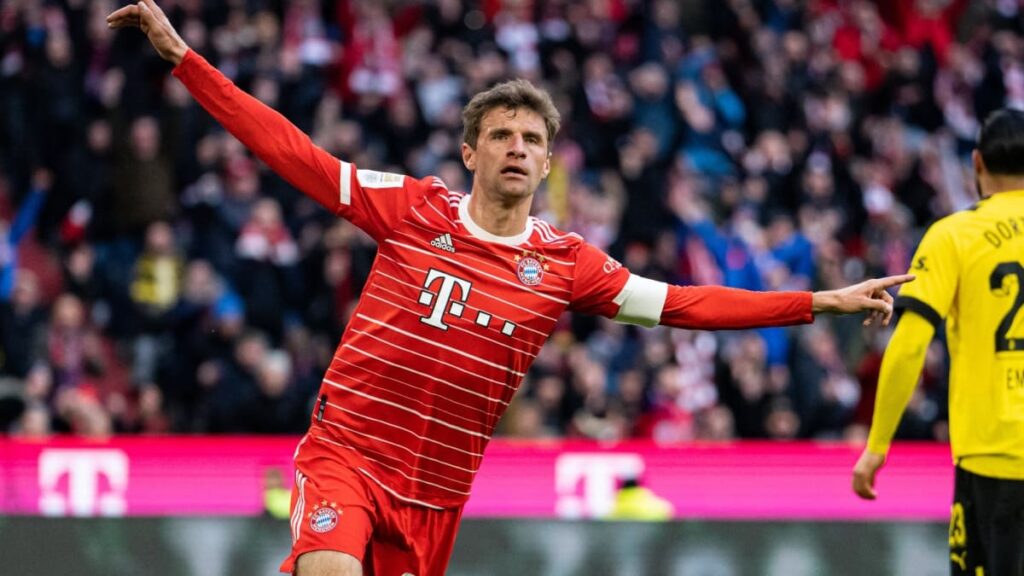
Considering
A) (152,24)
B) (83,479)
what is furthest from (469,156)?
(83,479)

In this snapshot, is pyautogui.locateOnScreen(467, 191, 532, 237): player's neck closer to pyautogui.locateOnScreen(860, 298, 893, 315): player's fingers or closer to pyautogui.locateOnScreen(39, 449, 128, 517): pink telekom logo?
pyautogui.locateOnScreen(860, 298, 893, 315): player's fingers

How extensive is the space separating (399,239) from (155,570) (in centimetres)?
362

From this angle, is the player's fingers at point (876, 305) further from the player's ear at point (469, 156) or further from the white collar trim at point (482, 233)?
the player's ear at point (469, 156)

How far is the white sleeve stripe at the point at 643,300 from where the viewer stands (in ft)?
23.2

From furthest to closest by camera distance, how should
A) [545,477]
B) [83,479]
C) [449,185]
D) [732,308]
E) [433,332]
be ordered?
[449,185], [545,477], [83,479], [732,308], [433,332]

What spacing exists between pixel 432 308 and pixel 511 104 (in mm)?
894

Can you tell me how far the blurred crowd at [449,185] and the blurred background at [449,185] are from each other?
0.03m

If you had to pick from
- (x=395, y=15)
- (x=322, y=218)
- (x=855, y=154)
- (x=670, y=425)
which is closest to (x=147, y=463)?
(x=322, y=218)

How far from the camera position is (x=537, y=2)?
1841 centimetres

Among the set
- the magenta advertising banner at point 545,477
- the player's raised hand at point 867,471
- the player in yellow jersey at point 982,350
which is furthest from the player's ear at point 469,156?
the magenta advertising banner at point 545,477

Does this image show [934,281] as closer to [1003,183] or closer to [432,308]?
[1003,183]

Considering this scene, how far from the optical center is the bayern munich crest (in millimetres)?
7023

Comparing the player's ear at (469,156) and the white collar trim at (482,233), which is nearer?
the white collar trim at (482,233)

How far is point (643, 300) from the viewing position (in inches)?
279
